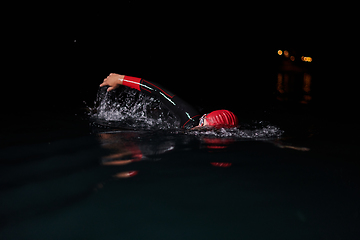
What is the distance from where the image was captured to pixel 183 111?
14.2 feet

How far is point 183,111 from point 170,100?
27 cm

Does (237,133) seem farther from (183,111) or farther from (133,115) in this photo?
(133,115)

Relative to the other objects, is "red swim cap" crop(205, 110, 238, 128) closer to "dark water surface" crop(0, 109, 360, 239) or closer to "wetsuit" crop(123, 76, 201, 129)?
"wetsuit" crop(123, 76, 201, 129)

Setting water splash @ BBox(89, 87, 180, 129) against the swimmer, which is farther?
water splash @ BBox(89, 87, 180, 129)

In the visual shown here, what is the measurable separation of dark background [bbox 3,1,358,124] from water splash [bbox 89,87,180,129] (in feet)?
2.17

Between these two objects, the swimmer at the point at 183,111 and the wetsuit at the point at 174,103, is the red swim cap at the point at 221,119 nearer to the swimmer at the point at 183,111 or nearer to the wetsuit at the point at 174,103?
the swimmer at the point at 183,111

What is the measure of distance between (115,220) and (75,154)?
132 cm

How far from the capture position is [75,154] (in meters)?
2.67

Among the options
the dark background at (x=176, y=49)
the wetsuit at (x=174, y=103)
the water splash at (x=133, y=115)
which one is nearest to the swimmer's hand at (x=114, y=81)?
the wetsuit at (x=174, y=103)

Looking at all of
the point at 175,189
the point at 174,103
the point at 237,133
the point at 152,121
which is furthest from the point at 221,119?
the point at 175,189

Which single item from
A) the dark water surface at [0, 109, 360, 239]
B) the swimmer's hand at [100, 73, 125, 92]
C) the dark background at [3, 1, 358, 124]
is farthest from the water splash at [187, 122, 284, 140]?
the dark background at [3, 1, 358, 124]

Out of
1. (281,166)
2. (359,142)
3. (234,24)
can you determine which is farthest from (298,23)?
(281,166)

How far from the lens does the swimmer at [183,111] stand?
13.0 ft

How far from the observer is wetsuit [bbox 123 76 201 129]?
4289mm
